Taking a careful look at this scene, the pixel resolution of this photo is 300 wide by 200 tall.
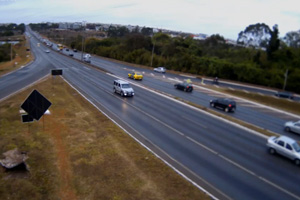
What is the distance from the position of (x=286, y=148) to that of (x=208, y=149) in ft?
16.6

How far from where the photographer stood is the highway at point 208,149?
41.4 ft

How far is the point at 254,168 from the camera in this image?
14648mm

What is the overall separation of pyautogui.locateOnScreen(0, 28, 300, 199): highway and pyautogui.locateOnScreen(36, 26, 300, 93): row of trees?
35.1 meters

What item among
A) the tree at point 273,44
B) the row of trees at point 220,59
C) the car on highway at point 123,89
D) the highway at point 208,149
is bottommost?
the highway at point 208,149

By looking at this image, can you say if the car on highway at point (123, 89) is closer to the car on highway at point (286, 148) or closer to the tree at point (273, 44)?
the car on highway at point (286, 148)

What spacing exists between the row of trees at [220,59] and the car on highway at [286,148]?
41672mm

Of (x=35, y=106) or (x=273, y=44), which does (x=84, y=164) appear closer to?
(x=35, y=106)

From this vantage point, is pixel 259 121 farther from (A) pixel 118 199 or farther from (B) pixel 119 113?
(A) pixel 118 199

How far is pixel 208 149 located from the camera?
1678 cm

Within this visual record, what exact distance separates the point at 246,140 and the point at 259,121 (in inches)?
305

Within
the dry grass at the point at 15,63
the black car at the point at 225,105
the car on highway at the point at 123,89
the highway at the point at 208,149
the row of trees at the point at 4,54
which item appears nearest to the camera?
the highway at the point at 208,149

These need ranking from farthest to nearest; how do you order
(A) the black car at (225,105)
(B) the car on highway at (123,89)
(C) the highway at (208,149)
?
(B) the car on highway at (123,89)
(A) the black car at (225,105)
(C) the highway at (208,149)

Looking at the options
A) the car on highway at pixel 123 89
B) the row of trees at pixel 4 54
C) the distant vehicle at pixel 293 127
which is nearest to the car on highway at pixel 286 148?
the distant vehicle at pixel 293 127

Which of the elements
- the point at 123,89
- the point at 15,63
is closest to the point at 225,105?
the point at 123,89
